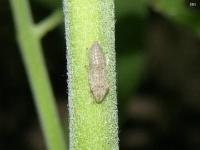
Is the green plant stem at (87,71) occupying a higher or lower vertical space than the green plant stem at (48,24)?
higher

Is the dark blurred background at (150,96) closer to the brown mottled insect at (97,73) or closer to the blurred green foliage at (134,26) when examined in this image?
A: the blurred green foliage at (134,26)

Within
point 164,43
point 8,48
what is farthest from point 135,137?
point 8,48

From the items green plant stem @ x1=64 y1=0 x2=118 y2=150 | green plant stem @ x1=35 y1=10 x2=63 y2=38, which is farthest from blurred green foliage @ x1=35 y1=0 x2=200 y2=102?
green plant stem @ x1=64 y1=0 x2=118 y2=150

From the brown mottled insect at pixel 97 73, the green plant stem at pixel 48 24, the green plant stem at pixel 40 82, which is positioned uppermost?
the brown mottled insect at pixel 97 73

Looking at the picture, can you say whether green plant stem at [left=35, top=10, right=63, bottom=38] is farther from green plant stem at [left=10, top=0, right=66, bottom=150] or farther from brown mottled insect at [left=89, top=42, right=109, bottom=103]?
brown mottled insect at [left=89, top=42, right=109, bottom=103]

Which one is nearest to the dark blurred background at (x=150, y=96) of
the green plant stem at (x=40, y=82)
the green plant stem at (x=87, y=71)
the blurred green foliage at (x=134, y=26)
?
the blurred green foliage at (x=134, y=26)

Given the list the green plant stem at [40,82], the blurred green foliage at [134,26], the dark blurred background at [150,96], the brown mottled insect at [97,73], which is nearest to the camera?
the brown mottled insect at [97,73]

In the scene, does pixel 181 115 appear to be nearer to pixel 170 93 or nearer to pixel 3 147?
pixel 170 93
